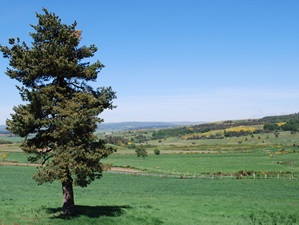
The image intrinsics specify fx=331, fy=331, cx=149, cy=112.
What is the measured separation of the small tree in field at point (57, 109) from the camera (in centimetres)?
2094

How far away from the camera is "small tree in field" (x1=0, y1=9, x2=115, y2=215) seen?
68.7 ft

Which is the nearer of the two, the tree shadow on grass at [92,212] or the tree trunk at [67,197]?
the tree trunk at [67,197]

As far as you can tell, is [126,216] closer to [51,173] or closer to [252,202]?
[51,173]

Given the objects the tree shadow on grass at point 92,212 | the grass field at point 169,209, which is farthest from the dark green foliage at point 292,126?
the tree shadow on grass at point 92,212

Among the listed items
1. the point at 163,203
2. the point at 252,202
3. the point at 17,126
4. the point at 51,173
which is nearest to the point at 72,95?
the point at 17,126

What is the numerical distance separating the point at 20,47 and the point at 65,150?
25.5ft

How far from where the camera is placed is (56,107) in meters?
21.6

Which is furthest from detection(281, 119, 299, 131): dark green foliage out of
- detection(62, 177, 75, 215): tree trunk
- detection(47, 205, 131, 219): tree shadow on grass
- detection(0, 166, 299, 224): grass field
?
detection(62, 177, 75, 215): tree trunk

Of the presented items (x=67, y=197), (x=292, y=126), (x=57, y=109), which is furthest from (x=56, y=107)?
(x=292, y=126)

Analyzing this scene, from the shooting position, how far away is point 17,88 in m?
21.7

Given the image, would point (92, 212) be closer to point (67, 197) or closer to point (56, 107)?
point (67, 197)

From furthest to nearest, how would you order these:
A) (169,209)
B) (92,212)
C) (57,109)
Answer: (169,209) < (92,212) < (57,109)

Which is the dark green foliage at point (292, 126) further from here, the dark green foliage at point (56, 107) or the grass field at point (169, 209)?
the dark green foliage at point (56, 107)

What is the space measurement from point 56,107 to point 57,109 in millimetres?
314
